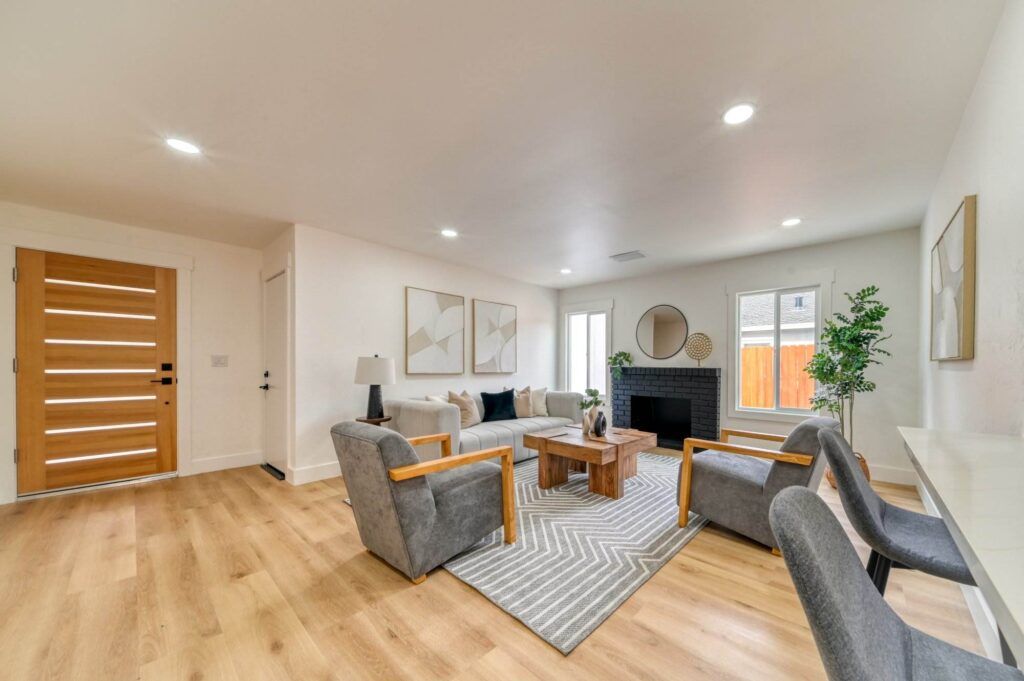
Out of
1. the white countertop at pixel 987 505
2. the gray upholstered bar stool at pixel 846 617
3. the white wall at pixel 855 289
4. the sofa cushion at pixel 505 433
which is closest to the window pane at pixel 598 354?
the white wall at pixel 855 289

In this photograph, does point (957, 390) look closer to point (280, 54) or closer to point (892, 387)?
point (892, 387)

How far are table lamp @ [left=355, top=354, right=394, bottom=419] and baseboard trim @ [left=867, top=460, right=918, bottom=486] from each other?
15.6 feet

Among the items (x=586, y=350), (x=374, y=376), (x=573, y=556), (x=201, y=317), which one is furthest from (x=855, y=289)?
(x=201, y=317)

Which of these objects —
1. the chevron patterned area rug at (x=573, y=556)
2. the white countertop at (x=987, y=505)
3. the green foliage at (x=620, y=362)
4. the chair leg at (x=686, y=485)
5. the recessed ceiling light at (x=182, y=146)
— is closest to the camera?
the white countertop at (x=987, y=505)

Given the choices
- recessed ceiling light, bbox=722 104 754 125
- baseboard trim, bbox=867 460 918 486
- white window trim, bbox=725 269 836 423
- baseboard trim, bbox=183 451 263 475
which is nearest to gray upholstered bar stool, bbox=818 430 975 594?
recessed ceiling light, bbox=722 104 754 125

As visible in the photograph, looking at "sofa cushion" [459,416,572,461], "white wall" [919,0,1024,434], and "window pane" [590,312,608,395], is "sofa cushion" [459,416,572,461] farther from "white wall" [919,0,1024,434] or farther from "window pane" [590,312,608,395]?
"white wall" [919,0,1024,434]

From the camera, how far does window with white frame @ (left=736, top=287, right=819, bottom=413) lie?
171 inches

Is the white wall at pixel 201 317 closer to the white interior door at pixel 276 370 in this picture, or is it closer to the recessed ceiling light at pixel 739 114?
the white interior door at pixel 276 370

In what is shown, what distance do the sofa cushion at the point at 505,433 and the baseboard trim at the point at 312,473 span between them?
1.23 m

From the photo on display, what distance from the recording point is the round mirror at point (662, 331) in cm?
530

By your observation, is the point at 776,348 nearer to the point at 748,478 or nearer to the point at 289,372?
the point at 748,478

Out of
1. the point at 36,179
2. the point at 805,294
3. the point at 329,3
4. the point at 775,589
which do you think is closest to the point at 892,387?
the point at 805,294

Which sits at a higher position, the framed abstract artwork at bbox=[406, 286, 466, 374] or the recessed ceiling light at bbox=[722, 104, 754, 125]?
the recessed ceiling light at bbox=[722, 104, 754, 125]

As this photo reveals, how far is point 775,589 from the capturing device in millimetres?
1989
